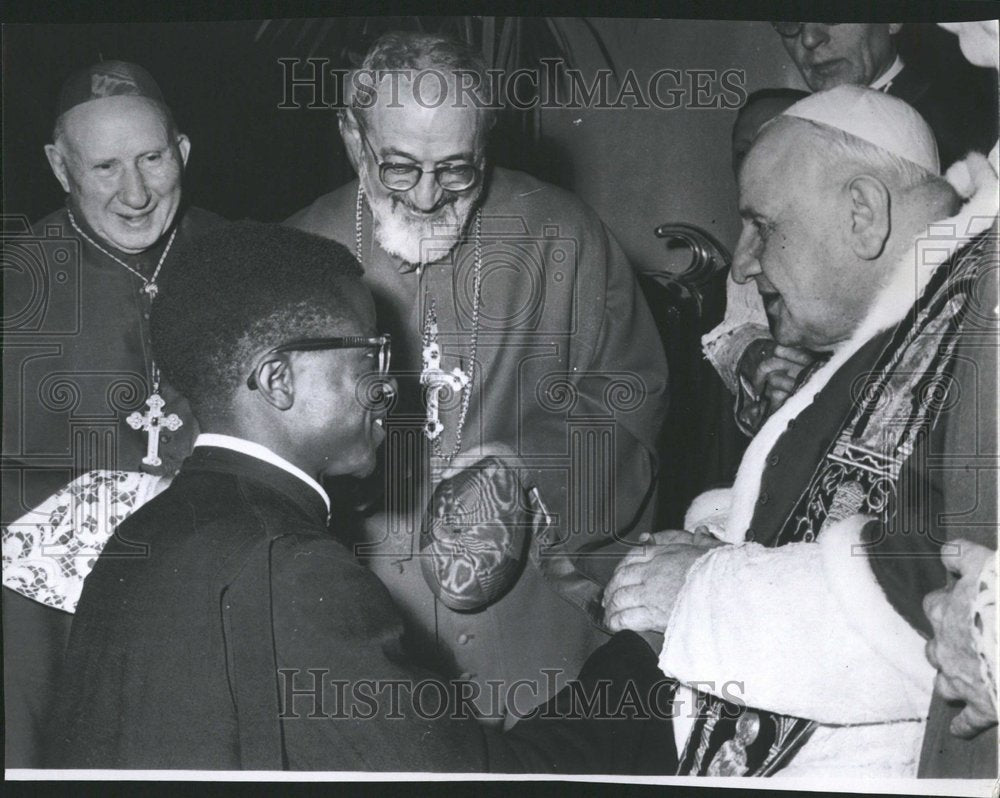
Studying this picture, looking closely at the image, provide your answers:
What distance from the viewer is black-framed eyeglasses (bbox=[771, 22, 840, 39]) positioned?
2652mm

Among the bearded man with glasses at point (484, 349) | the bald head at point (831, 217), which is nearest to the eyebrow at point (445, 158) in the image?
the bearded man with glasses at point (484, 349)

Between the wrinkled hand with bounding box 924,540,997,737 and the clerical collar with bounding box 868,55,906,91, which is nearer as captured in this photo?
the wrinkled hand with bounding box 924,540,997,737

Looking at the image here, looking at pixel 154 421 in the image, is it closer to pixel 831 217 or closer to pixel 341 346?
pixel 341 346

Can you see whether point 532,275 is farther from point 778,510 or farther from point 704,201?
point 778,510

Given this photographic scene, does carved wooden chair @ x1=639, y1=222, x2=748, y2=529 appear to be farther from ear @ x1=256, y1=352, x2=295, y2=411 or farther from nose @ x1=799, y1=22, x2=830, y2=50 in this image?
ear @ x1=256, y1=352, x2=295, y2=411

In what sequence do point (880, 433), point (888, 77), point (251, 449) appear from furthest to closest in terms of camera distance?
point (888, 77) → point (880, 433) → point (251, 449)

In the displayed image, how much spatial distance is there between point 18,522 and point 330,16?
130 cm

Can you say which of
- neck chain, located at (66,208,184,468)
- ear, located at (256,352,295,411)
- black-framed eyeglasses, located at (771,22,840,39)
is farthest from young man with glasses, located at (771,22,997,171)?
neck chain, located at (66,208,184,468)

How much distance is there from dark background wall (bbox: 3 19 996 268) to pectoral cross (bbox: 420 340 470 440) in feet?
1.41

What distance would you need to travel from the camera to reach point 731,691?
97.6 inches

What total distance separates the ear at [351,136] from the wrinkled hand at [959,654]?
1489 millimetres

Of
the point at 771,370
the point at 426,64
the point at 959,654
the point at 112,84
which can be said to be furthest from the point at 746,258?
the point at 112,84

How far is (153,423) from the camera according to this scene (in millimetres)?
2662

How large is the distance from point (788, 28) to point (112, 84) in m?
1.48
